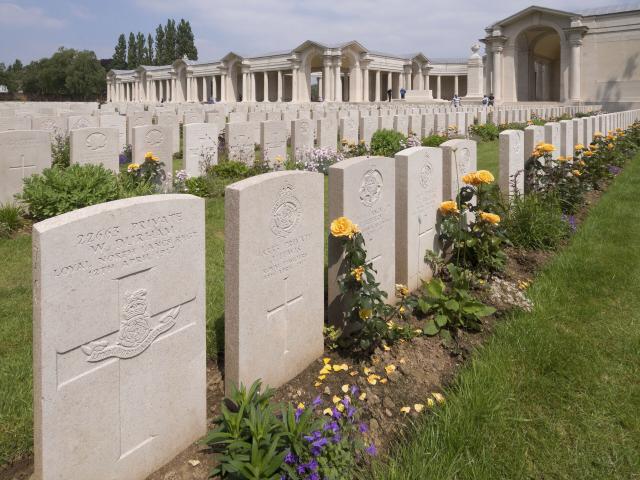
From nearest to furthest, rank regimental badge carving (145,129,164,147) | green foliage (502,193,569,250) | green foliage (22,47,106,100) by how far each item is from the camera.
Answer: green foliage (502,193,569,250) → regimental badge carving (145,129,164,147) → green foliage (22,47,106,100)

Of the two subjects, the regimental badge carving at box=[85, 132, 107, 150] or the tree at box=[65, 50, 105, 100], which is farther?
the tree at box=[65, 50, 105, 100]

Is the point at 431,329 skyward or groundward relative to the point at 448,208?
groundward

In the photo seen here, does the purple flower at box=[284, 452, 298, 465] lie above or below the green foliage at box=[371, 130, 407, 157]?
below

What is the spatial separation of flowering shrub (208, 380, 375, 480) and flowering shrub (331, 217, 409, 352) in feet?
2.37

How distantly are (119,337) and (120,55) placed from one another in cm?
9054

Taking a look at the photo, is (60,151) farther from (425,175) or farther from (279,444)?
(279,444)

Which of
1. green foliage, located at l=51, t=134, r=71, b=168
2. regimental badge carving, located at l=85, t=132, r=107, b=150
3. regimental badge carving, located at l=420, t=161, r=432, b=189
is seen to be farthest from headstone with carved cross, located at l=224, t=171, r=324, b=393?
green foliage, located at l=51, t=134, r=71, b=168

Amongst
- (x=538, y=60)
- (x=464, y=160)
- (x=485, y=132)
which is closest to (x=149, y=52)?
(x=538, y=60)

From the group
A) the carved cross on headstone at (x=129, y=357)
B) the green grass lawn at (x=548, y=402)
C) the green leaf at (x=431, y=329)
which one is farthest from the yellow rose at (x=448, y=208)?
the carved cross on headstone at (x=129, y=357)

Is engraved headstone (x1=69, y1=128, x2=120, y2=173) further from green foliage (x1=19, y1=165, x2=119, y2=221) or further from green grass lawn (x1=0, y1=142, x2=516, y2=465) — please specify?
green grass lawn (x1=0, y1=142, x2=516, y2=465)

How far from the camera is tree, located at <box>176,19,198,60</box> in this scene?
2978 inches

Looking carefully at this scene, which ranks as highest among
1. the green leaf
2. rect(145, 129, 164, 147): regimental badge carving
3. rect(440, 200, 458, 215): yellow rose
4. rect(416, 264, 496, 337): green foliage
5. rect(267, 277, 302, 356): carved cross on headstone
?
rect(145, 129, 164, 147): regimental badge carving

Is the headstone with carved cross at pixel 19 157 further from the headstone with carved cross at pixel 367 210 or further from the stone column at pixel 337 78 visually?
the stone column at pixel 337 78

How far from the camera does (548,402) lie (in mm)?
3061
